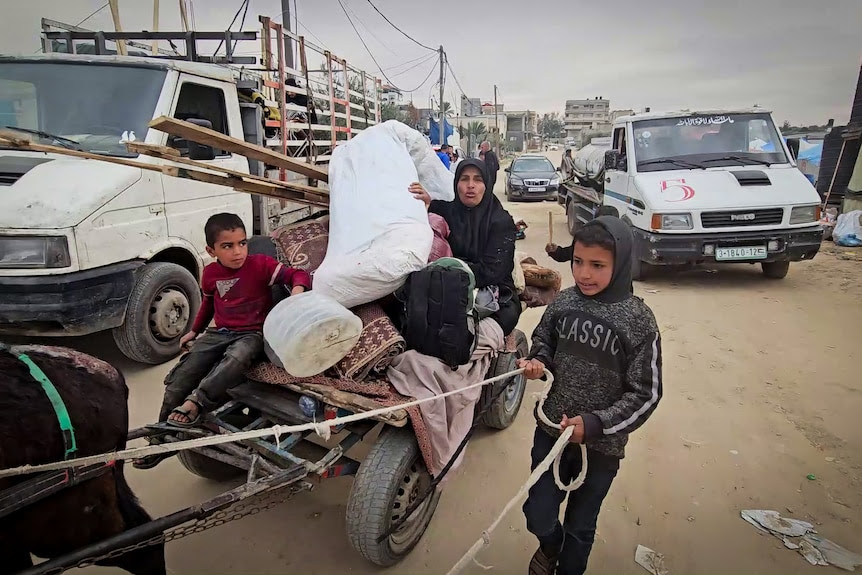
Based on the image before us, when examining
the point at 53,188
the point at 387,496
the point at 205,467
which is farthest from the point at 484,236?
the point at 53,188

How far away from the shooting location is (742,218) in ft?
21.4

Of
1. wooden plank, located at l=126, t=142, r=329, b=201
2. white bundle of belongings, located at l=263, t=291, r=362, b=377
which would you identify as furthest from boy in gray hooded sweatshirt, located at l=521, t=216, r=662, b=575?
wooden plank, located at l=126, t=142, r=329, b=201

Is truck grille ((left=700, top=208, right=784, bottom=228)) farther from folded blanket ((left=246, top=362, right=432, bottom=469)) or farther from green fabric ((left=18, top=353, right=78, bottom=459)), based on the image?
green fabric ((left=18, top=353, right=78, bottom=459))

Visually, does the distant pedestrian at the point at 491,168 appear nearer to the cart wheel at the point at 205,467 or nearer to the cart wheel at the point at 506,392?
the cart wheel at the point at 506,392

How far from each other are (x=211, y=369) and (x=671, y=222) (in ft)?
19.6

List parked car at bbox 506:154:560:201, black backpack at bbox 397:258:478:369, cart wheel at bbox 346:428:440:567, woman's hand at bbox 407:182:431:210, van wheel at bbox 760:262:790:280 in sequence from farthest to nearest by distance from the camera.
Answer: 1. parked car at bbox 506:154:560:201
2. van wheel at bbox 760:262:790:280
3. woman's hand at bbox 407:182:431:210
4. black backpack at bbox 397:258:478:369
5. cart wheel at bbox 346:428:440:567

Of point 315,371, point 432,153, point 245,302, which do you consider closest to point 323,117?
point 432,153

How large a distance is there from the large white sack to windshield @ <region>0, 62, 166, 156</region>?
6.54 feet

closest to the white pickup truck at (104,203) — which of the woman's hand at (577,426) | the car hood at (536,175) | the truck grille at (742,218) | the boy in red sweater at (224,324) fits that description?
the boy in red sweater at (224,324)

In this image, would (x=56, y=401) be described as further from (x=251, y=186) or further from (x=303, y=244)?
(x=303, y=244)

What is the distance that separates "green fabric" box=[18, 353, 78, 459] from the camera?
1747 millimetres

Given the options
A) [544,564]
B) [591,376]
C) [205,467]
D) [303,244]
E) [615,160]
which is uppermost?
[615,160]

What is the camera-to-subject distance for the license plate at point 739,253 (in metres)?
6.60

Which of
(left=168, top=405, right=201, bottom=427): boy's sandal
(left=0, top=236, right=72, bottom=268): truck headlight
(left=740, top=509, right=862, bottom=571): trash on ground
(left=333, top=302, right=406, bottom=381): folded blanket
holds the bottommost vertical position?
(left=740, top=509, right=862, bottom=571): trash on ground
